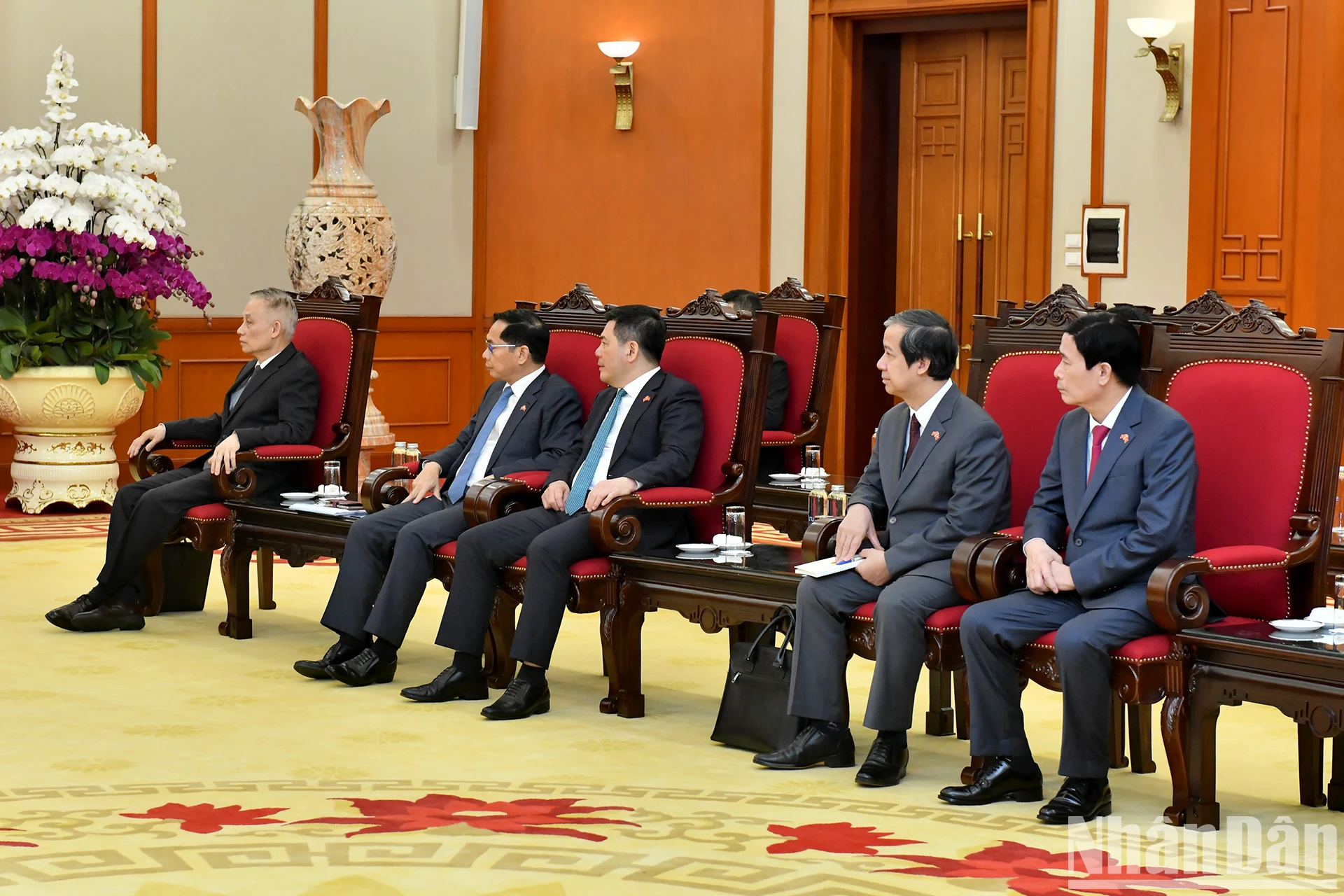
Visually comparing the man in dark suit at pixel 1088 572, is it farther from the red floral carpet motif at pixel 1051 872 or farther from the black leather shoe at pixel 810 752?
the black leather shoe at pixel 810 752

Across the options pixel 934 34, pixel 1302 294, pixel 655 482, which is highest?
pixel 934 34

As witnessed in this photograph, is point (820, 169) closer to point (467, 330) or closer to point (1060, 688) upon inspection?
point (467, 330)

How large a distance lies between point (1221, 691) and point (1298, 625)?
230 millimetres

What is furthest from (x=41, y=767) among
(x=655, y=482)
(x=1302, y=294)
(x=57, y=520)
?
(x=1302, y=294)

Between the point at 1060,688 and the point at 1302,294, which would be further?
the point at 1302,294

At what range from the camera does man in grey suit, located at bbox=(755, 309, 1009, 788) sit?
430cm

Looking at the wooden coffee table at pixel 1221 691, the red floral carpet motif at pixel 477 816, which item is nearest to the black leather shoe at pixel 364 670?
the red floral carpet motif at pixel 477 816

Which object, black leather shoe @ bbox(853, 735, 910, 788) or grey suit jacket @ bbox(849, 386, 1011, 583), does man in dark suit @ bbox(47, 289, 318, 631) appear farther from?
black leather shoe @ bbox(853, 735, 910, 788)

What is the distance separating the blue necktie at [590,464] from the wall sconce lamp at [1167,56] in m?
4.19

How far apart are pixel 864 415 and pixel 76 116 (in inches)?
178

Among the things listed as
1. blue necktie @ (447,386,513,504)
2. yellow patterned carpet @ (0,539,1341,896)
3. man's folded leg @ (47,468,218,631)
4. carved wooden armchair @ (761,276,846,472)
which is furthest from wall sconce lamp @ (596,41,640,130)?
yellow patterned carpet @ (0,539,1341,896)

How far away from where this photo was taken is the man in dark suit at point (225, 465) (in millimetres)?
6270

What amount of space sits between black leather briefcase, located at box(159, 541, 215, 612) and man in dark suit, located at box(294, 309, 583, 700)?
1096 mm

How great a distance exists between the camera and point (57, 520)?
8766 millimetres
